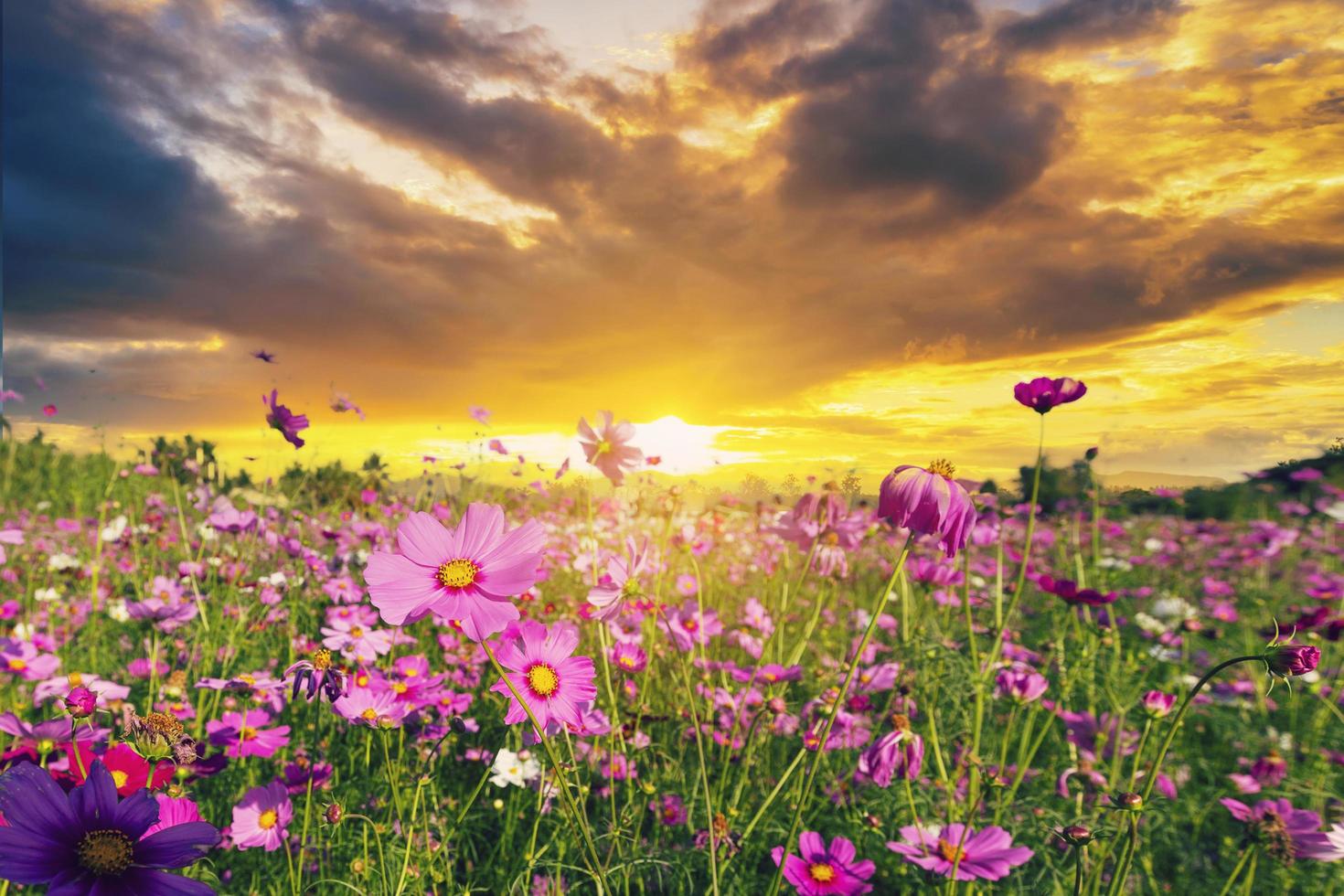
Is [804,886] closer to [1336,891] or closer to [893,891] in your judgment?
[893,891]

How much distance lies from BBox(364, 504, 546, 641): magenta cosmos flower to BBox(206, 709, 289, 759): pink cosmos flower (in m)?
0.82

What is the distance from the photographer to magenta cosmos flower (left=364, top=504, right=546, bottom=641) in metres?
0.80

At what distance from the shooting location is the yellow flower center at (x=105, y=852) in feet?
2.18

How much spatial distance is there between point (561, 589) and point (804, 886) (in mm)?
2664

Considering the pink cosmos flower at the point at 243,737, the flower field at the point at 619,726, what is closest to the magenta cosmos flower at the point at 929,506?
the flower field at the point at 619,726

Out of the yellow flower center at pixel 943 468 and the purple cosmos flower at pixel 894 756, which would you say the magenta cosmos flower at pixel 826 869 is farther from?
the yellow flower center at pixel 943 468

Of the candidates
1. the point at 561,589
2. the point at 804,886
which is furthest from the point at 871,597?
the point at 804,886

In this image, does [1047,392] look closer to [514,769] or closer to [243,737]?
[514,769]

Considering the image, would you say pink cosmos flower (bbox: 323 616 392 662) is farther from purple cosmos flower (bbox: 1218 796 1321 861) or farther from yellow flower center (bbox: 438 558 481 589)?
purple cosmos flower (bbox: 1218 796 1321 861)

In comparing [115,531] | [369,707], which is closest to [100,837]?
[369,707]

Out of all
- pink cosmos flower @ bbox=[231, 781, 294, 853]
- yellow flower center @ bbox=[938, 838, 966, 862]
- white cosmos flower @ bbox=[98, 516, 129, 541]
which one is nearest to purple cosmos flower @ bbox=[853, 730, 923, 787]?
yellow flower center @ bbox=[938, 838, 966, 862]

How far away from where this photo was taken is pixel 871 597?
13.7ft

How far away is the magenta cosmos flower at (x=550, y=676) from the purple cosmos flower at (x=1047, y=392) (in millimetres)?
889

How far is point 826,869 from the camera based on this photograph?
1277mm
